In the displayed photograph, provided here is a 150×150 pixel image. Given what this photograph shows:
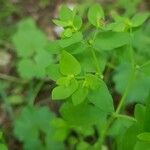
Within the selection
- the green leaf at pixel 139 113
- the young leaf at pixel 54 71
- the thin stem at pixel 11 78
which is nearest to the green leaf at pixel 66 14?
the young leaf at pixel 54 71

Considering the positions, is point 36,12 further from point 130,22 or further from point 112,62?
point 130,22

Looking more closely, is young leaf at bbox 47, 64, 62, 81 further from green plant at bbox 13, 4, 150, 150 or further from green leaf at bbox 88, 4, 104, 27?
green leaf at bbox 88, 4, 104, 27

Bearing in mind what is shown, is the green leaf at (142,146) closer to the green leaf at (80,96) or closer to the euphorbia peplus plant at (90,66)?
the euphorbia peplus plant at (90,66)

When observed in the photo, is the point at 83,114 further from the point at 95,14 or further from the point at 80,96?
the point at 95,14

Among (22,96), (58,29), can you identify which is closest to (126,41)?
(22,96)

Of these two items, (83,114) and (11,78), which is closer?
(83,114)

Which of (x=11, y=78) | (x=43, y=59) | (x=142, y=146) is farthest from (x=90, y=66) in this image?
(x=11, y=78)

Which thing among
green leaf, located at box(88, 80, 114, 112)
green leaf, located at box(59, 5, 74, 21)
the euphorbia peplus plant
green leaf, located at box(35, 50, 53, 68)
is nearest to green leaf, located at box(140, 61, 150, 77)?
the euphorbia peplus plant
